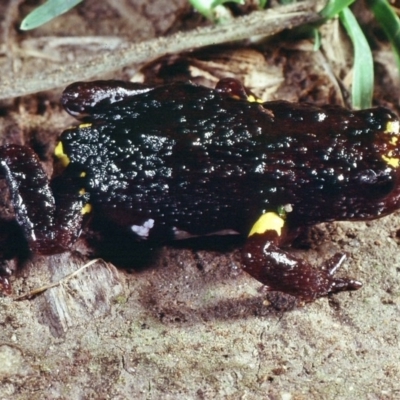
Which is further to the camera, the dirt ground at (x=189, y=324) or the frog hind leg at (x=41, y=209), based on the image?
the frog hind leg at (x=41, y=209)

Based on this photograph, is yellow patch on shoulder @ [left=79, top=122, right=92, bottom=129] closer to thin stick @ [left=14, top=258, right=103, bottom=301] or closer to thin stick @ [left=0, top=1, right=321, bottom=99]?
thin stick @ [left=0, top=1, right=321, bottom=99]

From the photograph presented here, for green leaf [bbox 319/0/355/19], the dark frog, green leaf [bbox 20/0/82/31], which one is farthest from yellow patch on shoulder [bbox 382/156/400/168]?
green leaf [bbox 20/0/82/31]

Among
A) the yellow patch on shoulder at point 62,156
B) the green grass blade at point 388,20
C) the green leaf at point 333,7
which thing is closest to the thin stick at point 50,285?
the yellow patch on shoulder at point 62,156

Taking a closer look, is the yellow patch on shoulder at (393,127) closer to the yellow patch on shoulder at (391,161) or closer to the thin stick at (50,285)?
the yellow patch on shoulder at (391,161)

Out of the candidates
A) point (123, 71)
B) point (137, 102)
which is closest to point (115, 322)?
point (137, 102)

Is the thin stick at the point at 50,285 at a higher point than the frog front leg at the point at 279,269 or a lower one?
lower

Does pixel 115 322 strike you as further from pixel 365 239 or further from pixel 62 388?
pixel 365 239

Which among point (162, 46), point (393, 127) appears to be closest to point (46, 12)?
point (162, 46)
